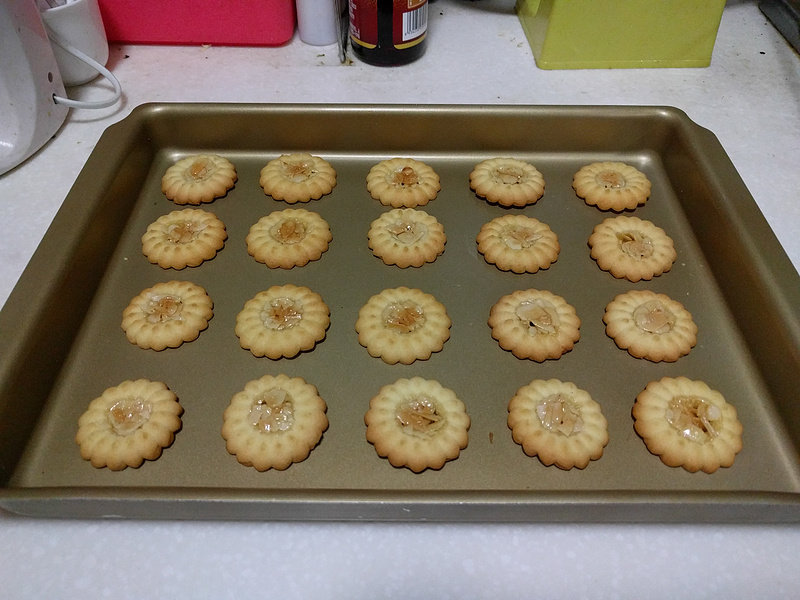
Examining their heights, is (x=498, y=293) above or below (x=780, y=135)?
below

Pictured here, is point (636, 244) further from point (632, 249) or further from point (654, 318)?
point (654, 318)

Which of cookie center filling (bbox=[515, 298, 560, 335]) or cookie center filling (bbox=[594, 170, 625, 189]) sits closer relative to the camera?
cookie center filling (bbox=[515, 298, 560, 335])

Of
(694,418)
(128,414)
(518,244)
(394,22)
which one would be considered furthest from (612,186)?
(128,414)

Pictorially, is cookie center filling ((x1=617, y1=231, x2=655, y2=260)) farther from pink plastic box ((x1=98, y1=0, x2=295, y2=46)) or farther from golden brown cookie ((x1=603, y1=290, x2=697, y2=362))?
pink plastic box ((x1=98, y1=0, x2=295, y2=46))

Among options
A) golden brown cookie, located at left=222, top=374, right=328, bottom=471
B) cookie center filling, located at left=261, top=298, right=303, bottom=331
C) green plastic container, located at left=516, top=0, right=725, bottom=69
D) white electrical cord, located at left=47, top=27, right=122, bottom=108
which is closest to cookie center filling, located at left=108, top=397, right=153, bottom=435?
golden brown cookie, located at left=222, top=374, right=328, bottom=471

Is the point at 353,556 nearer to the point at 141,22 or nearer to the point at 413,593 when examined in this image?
the point at 413,593

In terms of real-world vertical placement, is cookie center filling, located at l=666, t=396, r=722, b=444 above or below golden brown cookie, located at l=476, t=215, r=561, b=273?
below

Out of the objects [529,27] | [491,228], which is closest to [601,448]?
[491,228]
